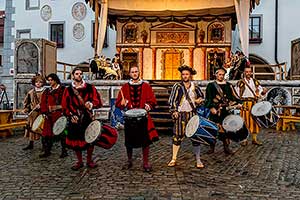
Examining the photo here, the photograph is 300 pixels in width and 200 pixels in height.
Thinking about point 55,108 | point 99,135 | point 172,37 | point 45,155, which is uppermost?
point 172,37

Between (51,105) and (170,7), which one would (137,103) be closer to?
(51,105)

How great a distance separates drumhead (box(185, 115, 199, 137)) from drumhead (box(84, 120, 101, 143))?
A: 1401 mm

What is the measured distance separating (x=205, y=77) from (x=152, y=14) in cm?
375

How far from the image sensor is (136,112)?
661 centimetres

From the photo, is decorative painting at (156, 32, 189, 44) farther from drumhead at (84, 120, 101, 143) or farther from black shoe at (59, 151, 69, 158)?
drumhead at (84, 120, 101, 143)

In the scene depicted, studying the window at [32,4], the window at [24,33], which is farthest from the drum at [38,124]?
the window at [32,4]

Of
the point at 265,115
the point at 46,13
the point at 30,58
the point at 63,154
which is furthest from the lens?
the point at 46,13

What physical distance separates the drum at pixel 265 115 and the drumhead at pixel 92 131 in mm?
3507

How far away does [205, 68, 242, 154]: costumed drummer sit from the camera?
25.6 feet

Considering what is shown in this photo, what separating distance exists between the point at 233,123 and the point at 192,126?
134 centimetres

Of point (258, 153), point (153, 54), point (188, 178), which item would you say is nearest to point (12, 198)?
point (188, 178)

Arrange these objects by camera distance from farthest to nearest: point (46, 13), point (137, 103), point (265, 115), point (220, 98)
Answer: point (46, 13)
point (265, 115)
point (220, 98)
point (137, 103)

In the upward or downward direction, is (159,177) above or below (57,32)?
below

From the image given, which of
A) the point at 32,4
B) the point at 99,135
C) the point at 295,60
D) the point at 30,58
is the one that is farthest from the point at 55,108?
the point at 32,4
